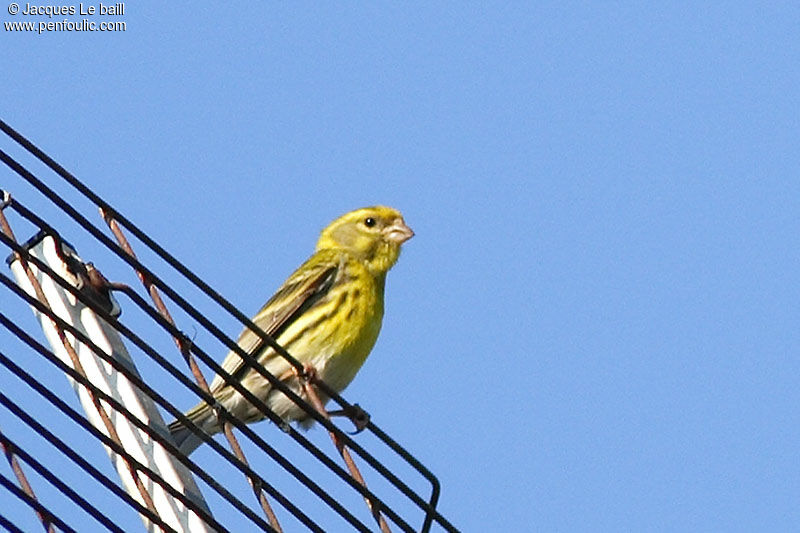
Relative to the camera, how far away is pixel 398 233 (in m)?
7.93

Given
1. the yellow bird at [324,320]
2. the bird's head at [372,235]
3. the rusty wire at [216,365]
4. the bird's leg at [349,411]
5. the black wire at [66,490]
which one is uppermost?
the bird's head at [372,235]

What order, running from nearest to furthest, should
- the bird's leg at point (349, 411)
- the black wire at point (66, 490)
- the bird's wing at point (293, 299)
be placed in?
the black wire at point (66, 490), the bird's leg at point (349, 411), the bird's wing at point (293, 299)

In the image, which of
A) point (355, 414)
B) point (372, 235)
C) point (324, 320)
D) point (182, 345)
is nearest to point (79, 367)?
point (182, 345)

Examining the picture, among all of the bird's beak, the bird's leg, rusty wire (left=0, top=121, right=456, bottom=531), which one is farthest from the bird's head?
rusty wire (left=0, top=121, right=456, bottom=531)

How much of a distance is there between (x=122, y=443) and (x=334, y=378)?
3513 millimetres

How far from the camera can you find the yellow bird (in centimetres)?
655

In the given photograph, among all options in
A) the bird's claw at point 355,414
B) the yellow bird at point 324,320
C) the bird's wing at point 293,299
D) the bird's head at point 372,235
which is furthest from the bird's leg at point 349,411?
the bird's head at point 372,235

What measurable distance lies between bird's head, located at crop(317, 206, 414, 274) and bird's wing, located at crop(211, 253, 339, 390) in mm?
217

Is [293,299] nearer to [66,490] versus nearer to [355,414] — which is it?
[355,414]

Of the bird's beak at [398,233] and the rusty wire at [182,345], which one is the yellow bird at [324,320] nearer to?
the bird's beak at [398,233]

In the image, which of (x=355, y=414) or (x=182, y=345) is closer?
(x=182, y=345)

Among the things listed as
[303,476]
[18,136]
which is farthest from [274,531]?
[18,136]

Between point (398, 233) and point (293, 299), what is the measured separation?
91 cm

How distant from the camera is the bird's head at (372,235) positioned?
25.5 ft
